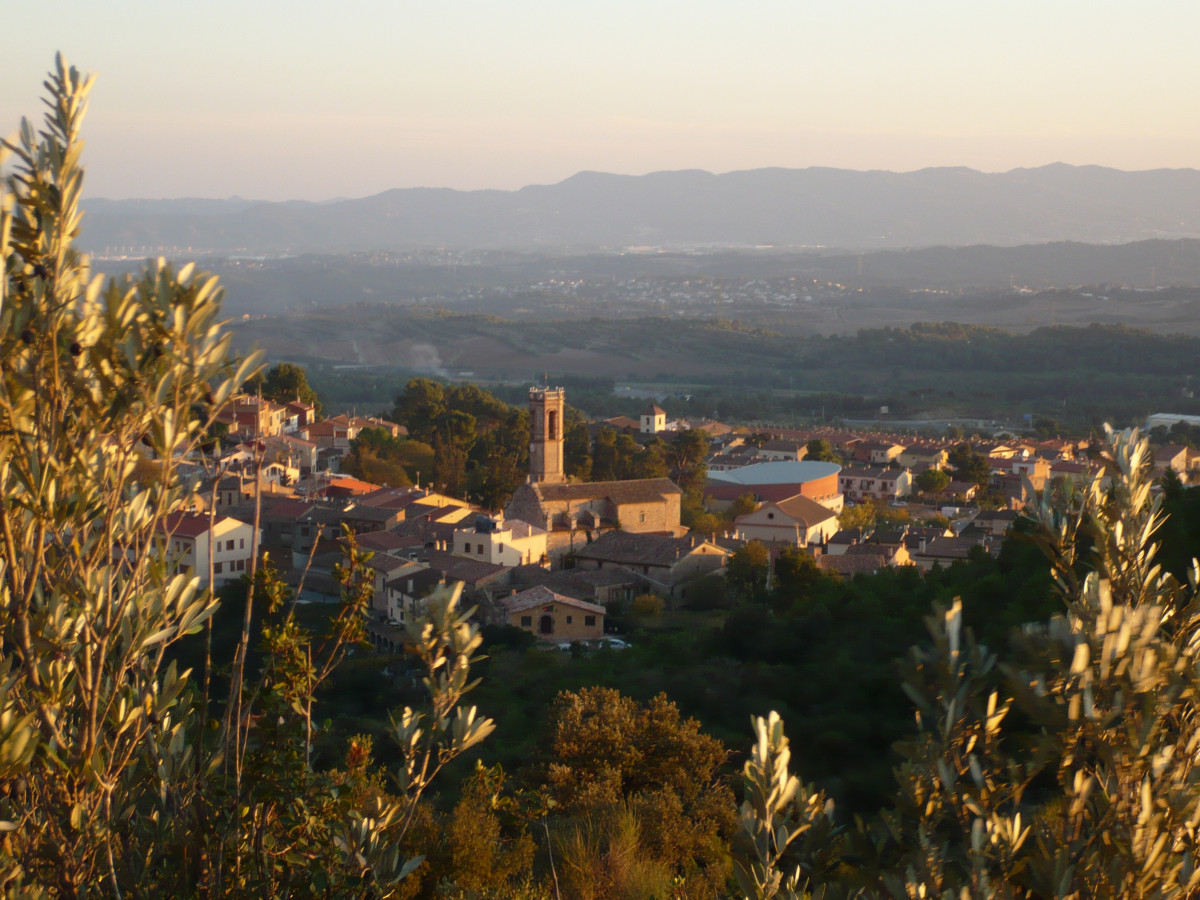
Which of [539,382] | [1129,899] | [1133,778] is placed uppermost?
[1133,778]

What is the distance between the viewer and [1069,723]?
79.3 inches

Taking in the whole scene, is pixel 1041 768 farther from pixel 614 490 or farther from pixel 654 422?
pixel 654 422

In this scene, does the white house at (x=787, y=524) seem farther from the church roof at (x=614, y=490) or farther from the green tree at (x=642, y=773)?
the green tree at (x=642, y=773)

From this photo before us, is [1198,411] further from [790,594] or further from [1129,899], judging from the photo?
[1129,899]

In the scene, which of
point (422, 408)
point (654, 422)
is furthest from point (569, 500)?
point (654, 422)

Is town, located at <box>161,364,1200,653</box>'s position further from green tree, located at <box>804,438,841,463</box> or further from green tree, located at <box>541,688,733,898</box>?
green tree, located at <box>541,688,733,898</box>

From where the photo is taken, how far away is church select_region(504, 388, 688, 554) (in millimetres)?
20641

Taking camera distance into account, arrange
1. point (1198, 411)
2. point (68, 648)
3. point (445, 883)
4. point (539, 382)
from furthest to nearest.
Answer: point (539, 382), point (1198, 411), point (445, 883), point (68, 648)

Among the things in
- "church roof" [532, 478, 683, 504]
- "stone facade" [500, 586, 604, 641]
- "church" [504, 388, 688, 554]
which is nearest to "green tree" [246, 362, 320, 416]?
"church" [504, 388, 688, 554]

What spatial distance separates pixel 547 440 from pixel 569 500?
2.15 meters

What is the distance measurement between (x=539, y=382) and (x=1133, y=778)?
63105 mm

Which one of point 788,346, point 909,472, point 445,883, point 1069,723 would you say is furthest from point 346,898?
point 788,346

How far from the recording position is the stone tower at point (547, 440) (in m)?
22.7

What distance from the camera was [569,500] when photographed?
68.9ft
